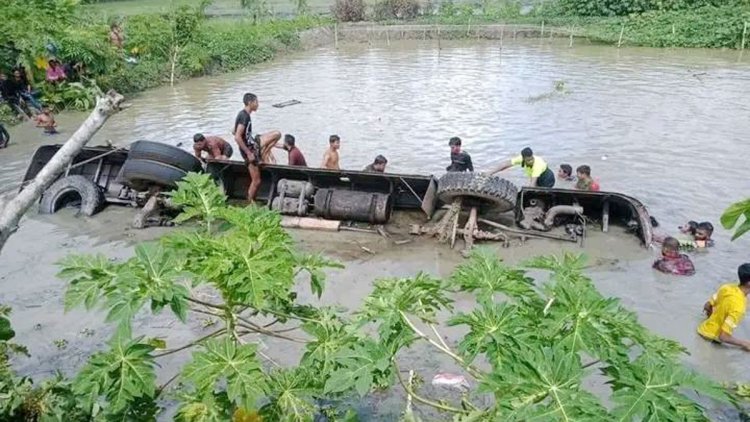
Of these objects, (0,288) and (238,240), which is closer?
(238,240)

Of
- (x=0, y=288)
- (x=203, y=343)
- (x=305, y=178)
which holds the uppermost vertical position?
(x=203, y=343)

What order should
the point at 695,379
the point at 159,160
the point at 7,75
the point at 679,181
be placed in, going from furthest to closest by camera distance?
the point at 7,75 < the point at 679,181 < the point at 159,160 < the point at 695,379

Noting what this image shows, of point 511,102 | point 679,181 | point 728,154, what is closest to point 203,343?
point 679,181

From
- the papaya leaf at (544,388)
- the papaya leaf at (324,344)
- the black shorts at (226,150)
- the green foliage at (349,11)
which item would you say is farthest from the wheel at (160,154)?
the green foliage at (349,11)

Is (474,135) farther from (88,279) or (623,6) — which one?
(623,6)

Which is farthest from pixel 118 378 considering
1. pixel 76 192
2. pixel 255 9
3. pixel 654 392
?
pixel 255 9

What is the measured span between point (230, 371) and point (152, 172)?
23.9 ft

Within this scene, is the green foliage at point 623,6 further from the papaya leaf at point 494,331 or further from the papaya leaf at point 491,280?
the papaya leaf at point 494,331

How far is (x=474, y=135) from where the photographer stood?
1580 cm

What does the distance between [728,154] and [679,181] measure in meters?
2.36

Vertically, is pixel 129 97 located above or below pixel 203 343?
below

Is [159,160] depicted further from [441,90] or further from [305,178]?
[441,90]

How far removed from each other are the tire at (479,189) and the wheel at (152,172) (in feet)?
13.7

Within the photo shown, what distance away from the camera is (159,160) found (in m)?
9.97
